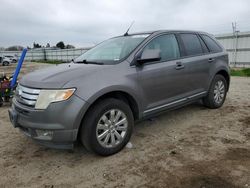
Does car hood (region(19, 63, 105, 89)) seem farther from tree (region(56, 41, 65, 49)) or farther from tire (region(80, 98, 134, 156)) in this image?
tree (region(56, 41, 65, 49))

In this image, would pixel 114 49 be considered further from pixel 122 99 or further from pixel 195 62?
pixel 195 62

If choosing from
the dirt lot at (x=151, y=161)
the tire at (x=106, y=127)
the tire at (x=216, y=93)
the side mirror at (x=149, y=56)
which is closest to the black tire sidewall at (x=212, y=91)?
the tire at (x=216, y=93)

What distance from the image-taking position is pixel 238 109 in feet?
17.5

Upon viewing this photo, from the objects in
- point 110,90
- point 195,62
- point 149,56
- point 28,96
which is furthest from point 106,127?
point 195,62

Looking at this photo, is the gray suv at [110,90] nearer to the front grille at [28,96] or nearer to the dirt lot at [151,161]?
the front grille at [28,96]

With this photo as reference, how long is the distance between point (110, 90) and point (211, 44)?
301 centimetres

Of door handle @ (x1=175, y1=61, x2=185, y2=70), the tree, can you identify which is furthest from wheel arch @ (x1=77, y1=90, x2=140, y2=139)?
the tree

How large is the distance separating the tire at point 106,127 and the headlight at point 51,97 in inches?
14.5

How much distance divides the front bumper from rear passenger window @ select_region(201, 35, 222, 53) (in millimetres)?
3306

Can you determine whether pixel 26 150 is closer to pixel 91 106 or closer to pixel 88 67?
pixel 91 106

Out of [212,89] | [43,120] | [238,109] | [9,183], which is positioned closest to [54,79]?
[43,120]

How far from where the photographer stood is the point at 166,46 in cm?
410

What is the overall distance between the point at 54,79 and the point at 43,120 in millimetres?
534

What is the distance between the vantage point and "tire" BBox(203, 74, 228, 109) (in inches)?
198
